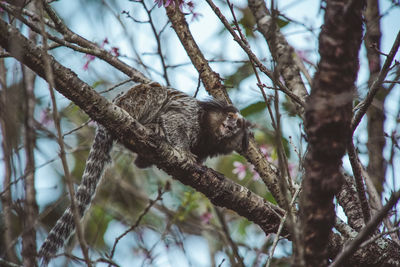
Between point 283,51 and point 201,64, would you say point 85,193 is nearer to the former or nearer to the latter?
point 201,64

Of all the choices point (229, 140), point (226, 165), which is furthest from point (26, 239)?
point (226, 165)

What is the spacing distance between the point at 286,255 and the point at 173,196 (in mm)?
2522

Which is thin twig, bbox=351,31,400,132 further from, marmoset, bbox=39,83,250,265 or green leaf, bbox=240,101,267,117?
green leaf, bbox=240,101,267,117

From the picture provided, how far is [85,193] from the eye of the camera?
13.3 feet

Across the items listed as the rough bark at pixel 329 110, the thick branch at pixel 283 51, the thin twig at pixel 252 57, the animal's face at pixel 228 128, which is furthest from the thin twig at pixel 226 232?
the thick branch at pixel 283 51

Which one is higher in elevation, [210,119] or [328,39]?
[210,119]

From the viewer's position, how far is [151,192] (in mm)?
6684

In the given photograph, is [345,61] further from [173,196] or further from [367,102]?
[173,196]

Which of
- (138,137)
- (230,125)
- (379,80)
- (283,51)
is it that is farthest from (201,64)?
(379,80)

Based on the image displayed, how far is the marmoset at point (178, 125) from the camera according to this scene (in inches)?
169

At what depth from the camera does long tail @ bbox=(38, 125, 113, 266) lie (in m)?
3.52

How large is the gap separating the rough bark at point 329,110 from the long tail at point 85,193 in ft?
6.93

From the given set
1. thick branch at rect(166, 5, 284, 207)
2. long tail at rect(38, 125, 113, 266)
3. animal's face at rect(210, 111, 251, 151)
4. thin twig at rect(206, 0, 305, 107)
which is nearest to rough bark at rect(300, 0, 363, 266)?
thin twig at rect(206, 0, 305, 107)

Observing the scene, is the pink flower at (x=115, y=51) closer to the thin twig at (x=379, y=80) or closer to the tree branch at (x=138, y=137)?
the tree branch at (x=138, y=137)
